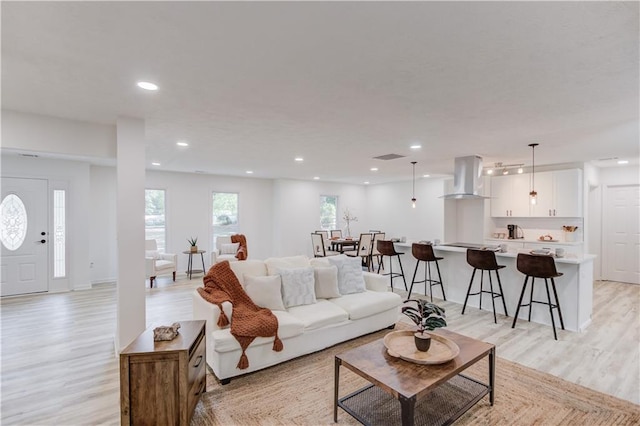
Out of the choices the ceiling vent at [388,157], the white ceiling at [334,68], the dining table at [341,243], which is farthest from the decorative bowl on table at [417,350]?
the dining table at [341,243]

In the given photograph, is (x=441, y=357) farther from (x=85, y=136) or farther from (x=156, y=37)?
(x=85, y=136)

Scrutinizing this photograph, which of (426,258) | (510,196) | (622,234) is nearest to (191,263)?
(426,258)

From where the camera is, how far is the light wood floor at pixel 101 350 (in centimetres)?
246

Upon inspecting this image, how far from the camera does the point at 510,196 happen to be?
21.6 ft

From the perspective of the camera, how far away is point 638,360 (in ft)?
10.4

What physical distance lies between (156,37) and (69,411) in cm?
274

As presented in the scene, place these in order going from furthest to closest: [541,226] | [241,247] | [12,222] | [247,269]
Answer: [241,247]
[541,226]
[12,222]
[247,269]

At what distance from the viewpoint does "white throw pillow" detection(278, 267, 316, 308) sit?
3.45 metres

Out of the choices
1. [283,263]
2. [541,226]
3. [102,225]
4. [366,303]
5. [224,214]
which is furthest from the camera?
[224,214]

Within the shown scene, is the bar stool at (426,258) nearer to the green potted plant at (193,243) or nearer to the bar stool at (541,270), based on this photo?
the bar stool at (541,270)

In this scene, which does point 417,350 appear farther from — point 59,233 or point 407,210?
point 407,210

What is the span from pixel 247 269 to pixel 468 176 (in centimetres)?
417

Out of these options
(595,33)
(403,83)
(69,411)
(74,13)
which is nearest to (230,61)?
(74,13)

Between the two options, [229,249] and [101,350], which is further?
[229,249]
